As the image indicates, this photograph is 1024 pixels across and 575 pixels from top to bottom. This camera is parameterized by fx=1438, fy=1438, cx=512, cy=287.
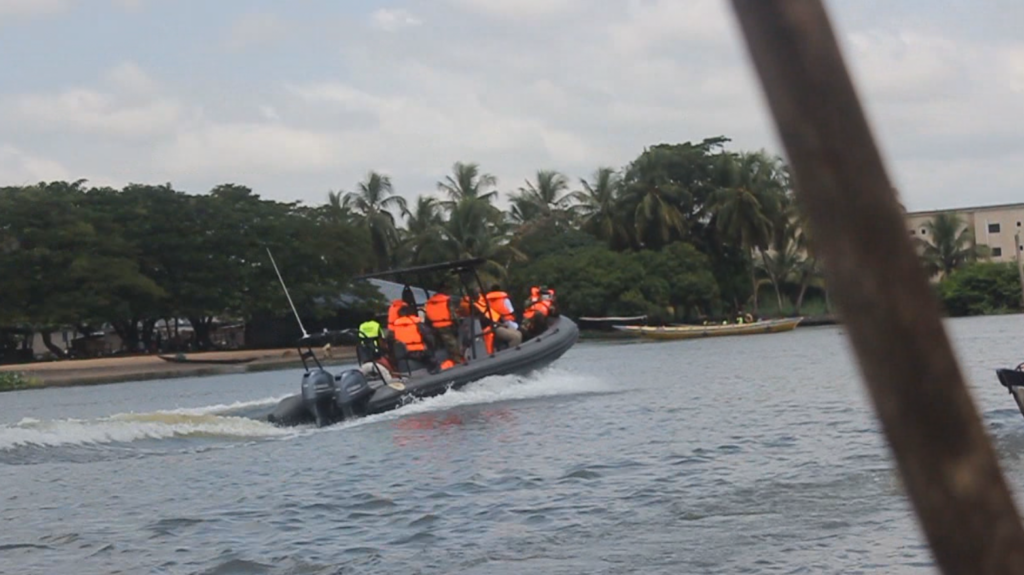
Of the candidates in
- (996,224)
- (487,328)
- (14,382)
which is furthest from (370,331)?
(996,224)

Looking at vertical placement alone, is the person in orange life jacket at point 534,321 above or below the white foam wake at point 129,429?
above

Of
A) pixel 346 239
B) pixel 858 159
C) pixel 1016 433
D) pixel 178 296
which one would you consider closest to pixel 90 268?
pixel 178 296

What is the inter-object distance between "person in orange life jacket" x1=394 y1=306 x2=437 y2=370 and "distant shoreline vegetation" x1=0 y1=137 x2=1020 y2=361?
27.4 metres

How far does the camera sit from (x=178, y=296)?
47219mm

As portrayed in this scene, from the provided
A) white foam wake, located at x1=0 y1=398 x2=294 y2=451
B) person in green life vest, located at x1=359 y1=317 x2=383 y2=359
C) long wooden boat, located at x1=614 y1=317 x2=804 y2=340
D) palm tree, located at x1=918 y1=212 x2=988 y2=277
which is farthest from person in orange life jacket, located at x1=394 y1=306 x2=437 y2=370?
palm tree, located at x1=918 y1=212 x2=988 y2=277

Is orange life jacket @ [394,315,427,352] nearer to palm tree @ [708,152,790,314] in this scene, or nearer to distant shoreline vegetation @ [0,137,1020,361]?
distant shoreline vegetation @ [0,137,1020,361]

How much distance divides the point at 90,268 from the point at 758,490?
120ft

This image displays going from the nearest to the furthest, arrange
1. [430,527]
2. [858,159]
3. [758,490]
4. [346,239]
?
[858,159], [430,527], [758,490], [346,239]

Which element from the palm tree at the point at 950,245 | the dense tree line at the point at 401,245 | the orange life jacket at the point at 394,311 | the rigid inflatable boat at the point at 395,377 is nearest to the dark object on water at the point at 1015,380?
the rigid inflatable boat at the point at 395,377

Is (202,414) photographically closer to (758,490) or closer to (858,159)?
(758,490)

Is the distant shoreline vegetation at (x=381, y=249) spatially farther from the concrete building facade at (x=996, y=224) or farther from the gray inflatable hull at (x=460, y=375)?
the gray inflatable hull at (x=460, y=375)

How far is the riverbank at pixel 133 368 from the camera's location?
39.4 meters

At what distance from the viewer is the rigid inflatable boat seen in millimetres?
16188

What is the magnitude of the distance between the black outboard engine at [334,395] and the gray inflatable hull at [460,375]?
153mm
